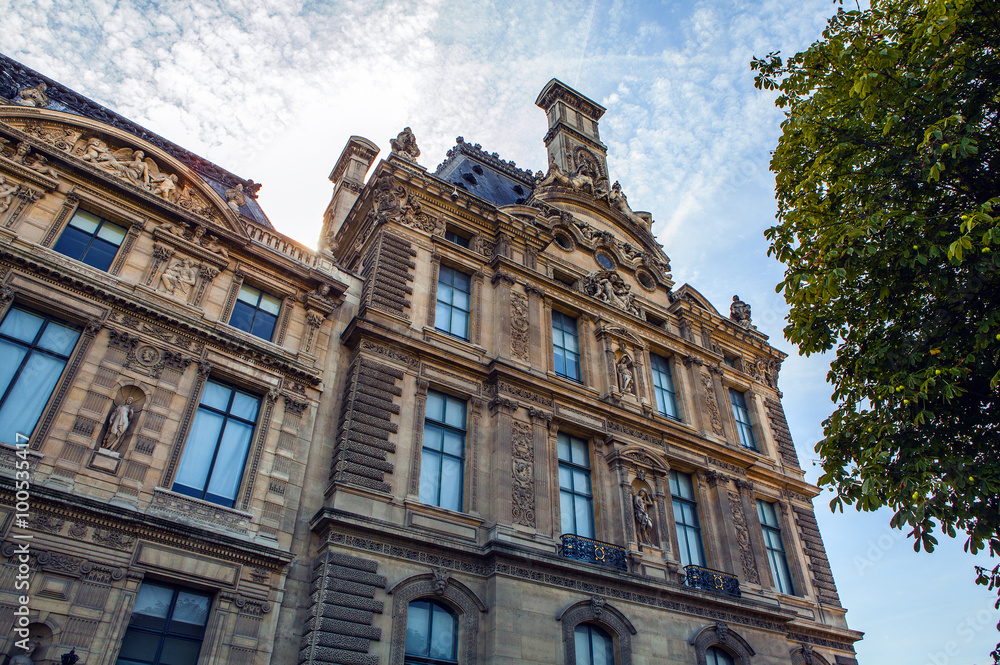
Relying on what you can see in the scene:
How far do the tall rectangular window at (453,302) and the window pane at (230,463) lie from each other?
6.17 m

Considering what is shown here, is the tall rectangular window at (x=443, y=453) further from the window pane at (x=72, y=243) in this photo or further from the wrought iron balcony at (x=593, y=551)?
the window pane at (x=72, y=243)

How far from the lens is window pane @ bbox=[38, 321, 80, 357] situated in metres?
13.0

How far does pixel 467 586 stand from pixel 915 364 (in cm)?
972

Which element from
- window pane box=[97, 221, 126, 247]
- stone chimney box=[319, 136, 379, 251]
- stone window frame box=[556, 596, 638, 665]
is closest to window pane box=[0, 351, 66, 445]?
window pane box=[97, 221, 126, 247]

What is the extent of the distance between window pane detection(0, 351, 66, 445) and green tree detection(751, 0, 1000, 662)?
550 inches

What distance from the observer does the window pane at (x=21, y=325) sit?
12727 mm

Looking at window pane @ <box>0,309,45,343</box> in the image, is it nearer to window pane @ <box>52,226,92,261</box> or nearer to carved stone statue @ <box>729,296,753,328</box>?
window pane @ <box>52,226,92,261</box>

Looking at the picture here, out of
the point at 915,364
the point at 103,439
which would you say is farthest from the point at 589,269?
the point at 103,439

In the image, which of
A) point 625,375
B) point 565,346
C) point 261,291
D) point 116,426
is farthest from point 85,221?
point 625,375

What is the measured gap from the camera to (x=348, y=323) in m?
17.3

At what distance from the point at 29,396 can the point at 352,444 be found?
615 centimetres

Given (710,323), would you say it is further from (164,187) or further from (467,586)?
(164,187)

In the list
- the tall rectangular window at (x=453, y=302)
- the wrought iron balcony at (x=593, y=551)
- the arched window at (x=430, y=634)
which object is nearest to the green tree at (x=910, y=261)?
the wrought iron balcony at (x=593, y=551)

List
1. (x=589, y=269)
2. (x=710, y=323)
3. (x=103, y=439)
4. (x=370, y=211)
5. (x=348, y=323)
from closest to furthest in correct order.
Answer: (x=103, y=439) < (x=348, y=323) < (x=370, y=211) < (x=589, y=269) < (x=710, y=323)
